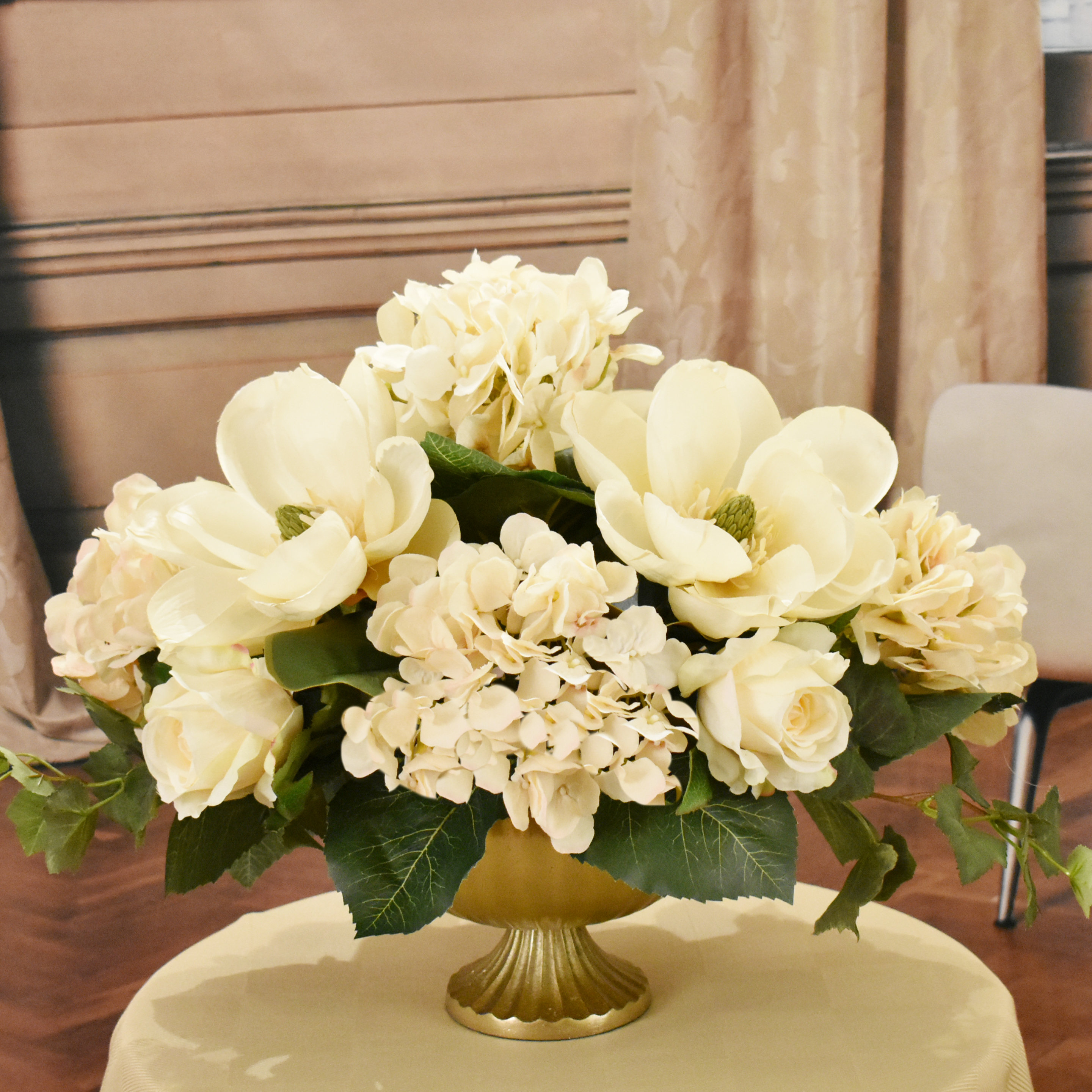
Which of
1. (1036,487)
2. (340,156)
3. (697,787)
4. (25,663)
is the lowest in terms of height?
(25,663)

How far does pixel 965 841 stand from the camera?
73cm

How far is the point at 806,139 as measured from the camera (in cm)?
258

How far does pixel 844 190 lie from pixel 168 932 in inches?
75.1

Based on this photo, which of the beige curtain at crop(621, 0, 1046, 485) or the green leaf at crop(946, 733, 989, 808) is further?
the beige curtain at crop(621, 0, 1046, 485)

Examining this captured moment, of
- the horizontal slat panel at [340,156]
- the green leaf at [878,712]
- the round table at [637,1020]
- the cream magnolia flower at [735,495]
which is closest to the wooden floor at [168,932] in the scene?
the round table at [637,1020]

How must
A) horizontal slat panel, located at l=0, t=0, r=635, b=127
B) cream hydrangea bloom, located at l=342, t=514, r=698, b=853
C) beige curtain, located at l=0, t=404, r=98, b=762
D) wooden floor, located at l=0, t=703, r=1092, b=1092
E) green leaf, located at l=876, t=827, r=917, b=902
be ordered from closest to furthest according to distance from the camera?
cream hydrangea bloom, located at l=342, t=514, r=698, b=853 < green leaf, located at l=876, t=827, r=917, b=902 < wooden floor, located at l=0, t=703, r=1092, b=1092 < beige curtain, located at l=0, t=404, r=98, b=762 < horizontal slat panel, located at l=0, t=0, r=635, b=127

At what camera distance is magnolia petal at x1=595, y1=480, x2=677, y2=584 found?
0.65 metres

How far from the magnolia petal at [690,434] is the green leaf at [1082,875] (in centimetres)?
30

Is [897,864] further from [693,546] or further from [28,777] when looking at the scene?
[28,777]

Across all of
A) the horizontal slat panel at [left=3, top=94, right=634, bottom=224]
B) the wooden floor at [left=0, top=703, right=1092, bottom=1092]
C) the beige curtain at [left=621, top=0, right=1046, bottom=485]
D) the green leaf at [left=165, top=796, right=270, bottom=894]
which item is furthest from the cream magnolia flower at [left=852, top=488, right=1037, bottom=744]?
the horizontal slat panel at [left=3, top=94, right=634, bottom=224]

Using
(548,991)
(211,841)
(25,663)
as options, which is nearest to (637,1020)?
(548,991)

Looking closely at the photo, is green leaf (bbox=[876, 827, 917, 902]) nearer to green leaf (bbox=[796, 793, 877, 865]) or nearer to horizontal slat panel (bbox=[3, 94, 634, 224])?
green leaf (bbox=[796, 793, 877, 865])

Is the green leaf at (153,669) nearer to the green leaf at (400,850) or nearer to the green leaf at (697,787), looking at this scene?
the green leaf at (400,850)

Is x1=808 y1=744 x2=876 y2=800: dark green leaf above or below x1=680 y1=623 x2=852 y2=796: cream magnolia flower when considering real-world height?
below
